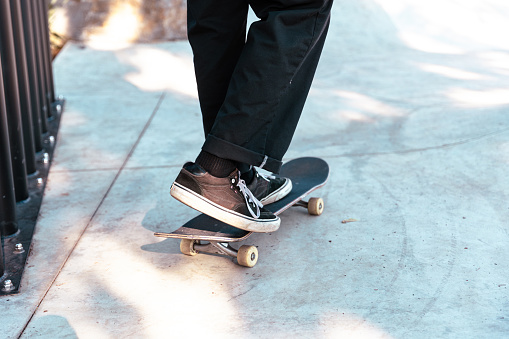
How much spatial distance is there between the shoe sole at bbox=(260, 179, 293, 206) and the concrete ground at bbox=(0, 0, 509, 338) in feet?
0.39

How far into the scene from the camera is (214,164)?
1810 mm

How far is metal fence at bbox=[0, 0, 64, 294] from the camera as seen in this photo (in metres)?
1.97

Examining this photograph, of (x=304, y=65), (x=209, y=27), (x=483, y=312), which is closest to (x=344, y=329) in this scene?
(x=483, y=312)

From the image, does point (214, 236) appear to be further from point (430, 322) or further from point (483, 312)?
point (483, 312)

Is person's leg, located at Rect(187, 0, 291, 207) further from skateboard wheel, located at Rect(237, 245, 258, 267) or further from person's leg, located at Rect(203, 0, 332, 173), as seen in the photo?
skateboard wheel, located at Rect(237, 245, 258, 267)

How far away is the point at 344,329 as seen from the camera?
59.1 inches

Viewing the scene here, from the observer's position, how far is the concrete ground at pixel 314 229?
61.7 inches

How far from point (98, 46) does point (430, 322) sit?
183 inches

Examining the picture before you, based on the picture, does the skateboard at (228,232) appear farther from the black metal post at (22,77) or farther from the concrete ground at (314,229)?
the black metal post at (22,77)

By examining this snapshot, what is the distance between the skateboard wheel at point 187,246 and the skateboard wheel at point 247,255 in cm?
18

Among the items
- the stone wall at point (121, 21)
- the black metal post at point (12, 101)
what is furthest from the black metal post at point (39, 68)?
the stone wall at point (121, 21)

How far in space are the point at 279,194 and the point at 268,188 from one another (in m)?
0.06

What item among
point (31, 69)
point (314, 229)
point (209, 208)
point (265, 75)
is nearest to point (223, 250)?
point (209, 208)

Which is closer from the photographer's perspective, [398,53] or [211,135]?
[211,135]
